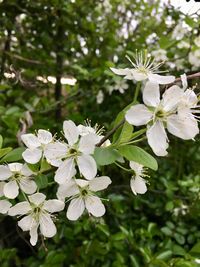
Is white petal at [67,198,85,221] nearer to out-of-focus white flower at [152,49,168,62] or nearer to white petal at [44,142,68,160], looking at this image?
white petal at [44,142,68,160]

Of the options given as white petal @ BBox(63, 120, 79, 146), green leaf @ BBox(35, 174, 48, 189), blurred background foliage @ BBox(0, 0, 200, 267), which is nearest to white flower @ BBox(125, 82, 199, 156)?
white petal @ BBox(63, 120, 79, 146)

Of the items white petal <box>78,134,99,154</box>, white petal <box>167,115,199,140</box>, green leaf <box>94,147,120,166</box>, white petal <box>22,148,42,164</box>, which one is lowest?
white petal <box>22,148,42,164</box>

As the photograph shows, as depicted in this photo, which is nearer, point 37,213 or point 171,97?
point 171,97

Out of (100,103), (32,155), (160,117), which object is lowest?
(100,103)

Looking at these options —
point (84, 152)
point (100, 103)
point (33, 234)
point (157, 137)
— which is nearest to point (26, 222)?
point (33, 234)

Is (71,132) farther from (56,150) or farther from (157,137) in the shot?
(157,137)

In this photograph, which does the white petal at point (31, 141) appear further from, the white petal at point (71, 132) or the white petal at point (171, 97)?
the white petal at point (171, 97)

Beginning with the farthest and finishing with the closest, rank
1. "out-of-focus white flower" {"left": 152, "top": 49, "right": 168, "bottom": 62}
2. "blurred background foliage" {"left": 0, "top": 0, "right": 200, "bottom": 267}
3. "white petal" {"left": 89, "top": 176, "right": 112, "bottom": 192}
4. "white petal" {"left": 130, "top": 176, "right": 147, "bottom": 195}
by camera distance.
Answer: "out-of-focus white flower" {"left": 152, "top": 49, "right": 168, "bottom": 62} < "blurred background foliage" {"left": 0, "top": 0, "right": 200, "bottom": 267} < "white petal" {"left": 130, "top": 176, "right": 147, "bottom": 195} < "white petal" {"left": 89, "top": 176, "right": 112, "bottom": 192}

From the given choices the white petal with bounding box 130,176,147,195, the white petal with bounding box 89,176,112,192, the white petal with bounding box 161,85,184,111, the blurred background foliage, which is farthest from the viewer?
the blurred background foliage
